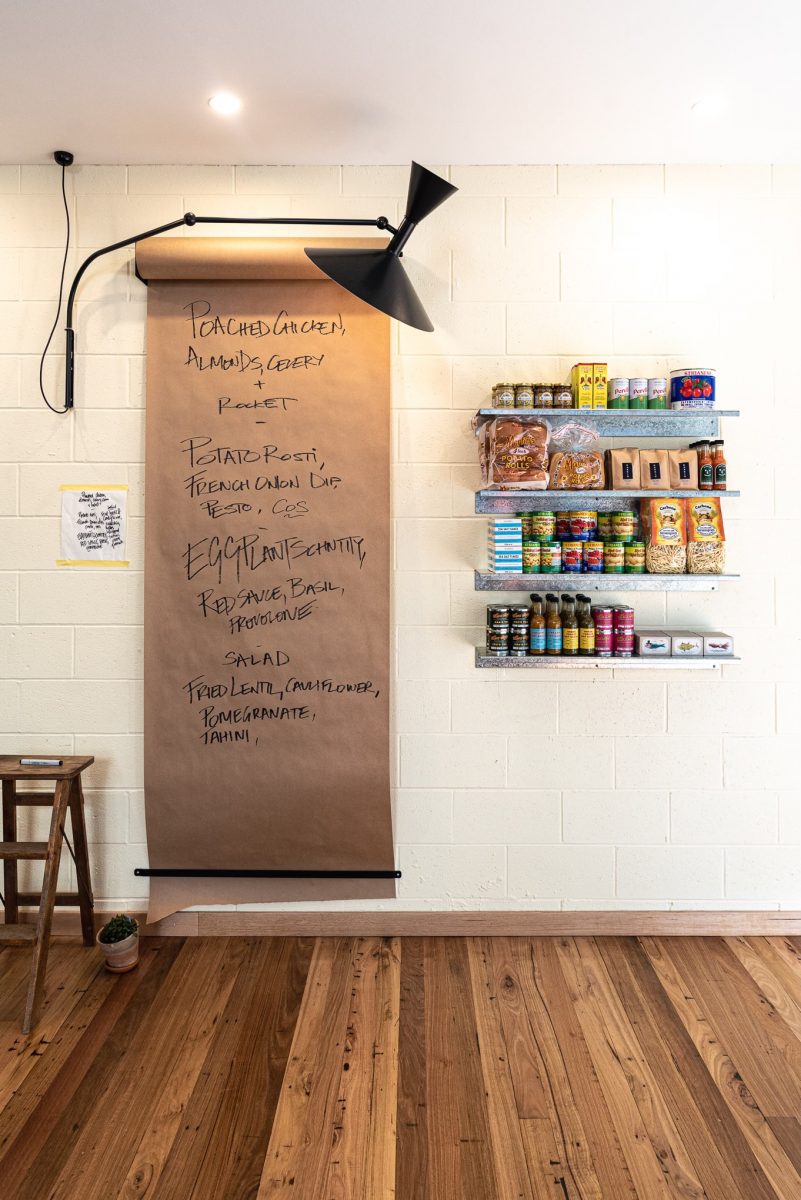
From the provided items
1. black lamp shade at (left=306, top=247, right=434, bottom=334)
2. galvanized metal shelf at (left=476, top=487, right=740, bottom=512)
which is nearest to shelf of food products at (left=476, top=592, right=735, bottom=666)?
galvanized metal shelf at (left=476, top=487, right=740, bottom=512)

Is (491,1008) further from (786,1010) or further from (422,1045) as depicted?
(786,1010)

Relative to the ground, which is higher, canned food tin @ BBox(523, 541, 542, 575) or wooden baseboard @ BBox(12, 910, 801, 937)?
canned food tin @ BBox(523, 541, 542, 575)

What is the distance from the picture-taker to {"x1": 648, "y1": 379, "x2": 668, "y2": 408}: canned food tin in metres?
2.47

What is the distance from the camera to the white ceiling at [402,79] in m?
1.85

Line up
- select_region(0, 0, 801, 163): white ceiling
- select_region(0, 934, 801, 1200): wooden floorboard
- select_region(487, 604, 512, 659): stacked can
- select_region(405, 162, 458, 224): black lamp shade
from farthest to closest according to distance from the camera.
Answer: select_region(487, 604, 512, 659): stacked can
select_region(405, 162, 458, 224): black lamp shade
select_region(0, 0, 801, 163): white ceiling
select_region(0, 934, 801, 1200): wooden floorboard

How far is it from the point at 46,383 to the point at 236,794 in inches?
62.0

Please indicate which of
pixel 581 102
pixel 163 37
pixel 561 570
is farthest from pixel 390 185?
pixel 561 570

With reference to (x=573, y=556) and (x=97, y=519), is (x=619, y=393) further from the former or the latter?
(x=97, y=519)

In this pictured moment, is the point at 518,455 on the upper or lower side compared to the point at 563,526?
upper


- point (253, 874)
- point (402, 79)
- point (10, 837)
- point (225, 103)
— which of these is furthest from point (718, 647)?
point (10, 837)

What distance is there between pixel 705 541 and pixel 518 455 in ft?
2.20

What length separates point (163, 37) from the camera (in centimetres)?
193

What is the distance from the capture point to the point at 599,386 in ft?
8.11

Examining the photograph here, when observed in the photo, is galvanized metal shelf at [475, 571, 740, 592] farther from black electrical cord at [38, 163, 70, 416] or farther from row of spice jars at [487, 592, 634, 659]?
black electrical cord at [38, 163, 70, 416]
